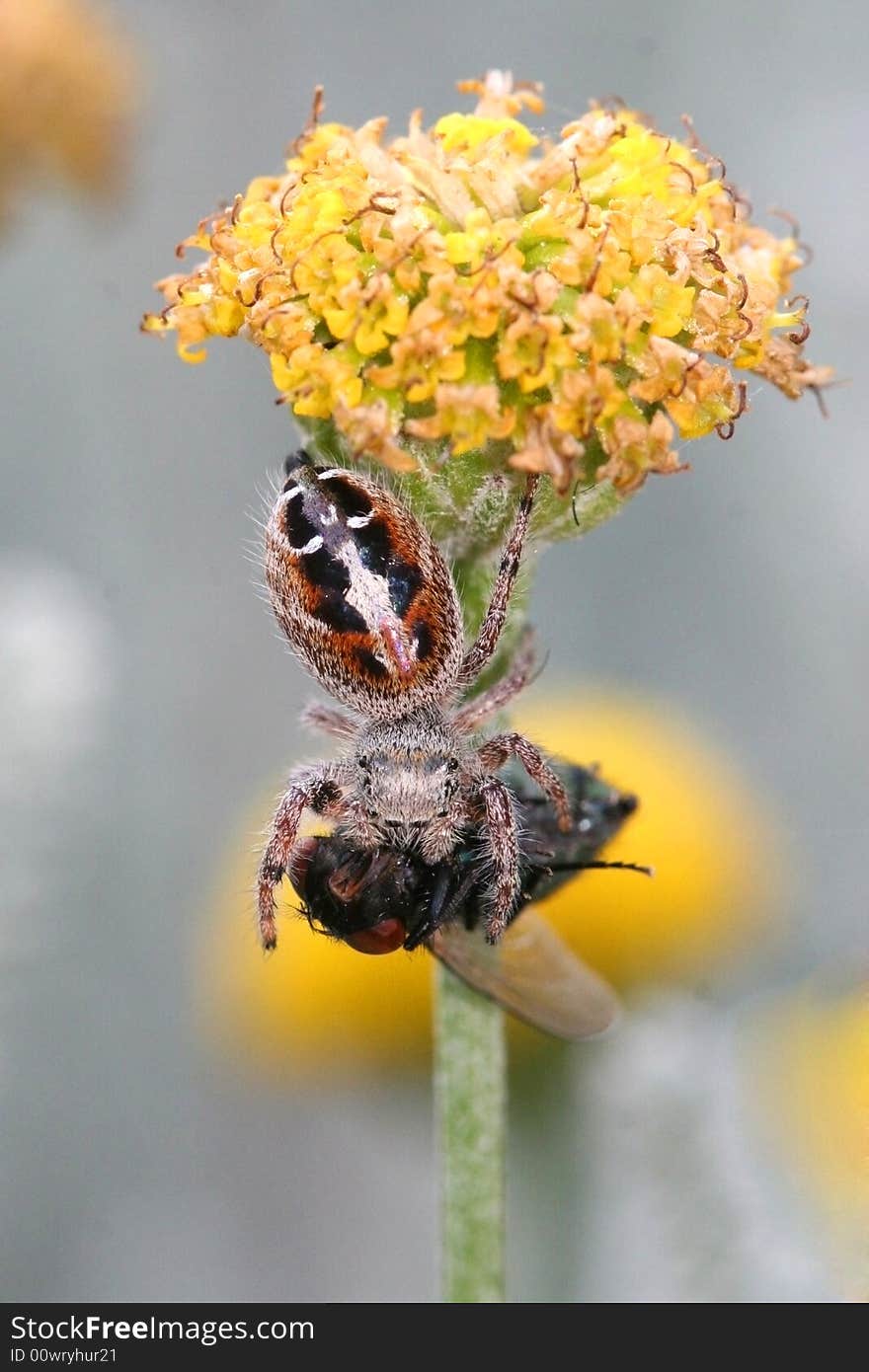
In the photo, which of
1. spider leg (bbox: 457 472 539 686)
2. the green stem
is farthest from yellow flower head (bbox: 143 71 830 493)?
the green stem

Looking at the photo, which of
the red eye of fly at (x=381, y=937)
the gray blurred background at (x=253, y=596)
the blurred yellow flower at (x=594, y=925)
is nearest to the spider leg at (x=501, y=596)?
the red eye of fly at (x=381, y=937)

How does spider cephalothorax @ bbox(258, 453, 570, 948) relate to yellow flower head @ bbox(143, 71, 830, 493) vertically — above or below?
below

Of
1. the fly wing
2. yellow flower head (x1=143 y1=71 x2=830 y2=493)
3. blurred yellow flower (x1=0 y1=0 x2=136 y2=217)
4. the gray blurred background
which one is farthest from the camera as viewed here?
the gray blurred background

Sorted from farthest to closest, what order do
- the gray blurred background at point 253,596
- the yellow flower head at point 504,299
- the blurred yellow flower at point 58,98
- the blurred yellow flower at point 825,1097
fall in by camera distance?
the gray blurred background at point 253,596, the blurred yellow flower at point 58,98, the blurred yellow flower at point 825,1097, the yellow flower head at point 504,299

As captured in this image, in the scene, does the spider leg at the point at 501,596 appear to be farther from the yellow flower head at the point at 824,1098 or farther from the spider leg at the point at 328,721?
the yellow flower head at the point at 824,1098

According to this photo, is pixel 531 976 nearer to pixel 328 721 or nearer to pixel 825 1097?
pixel 328 721

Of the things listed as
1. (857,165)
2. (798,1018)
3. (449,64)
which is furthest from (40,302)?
(798,1018)

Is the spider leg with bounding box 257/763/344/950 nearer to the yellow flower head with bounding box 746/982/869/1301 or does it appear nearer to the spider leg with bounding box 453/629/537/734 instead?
the spider leg with bounding box 453/629/537/734

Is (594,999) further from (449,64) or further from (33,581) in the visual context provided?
(449,64)
